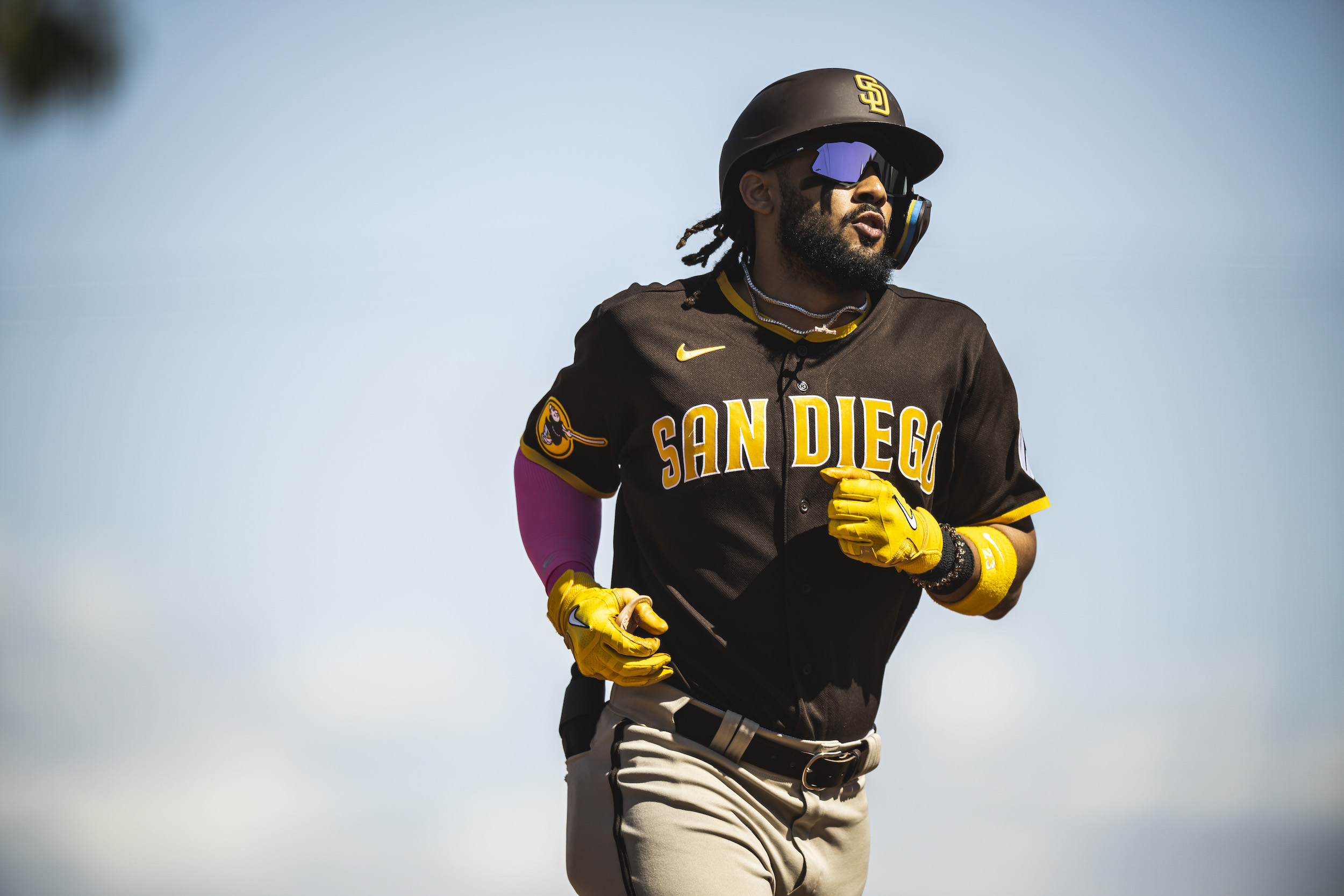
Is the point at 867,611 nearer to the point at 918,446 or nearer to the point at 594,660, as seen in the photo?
the point at 918,446

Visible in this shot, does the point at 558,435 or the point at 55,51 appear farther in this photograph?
the point at 55,51

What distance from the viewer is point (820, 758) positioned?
297 cm

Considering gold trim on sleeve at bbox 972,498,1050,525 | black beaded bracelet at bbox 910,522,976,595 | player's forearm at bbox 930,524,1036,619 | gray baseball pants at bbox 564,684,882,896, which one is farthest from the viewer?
gold trim on sleeve at bbox 972,498,1050,525

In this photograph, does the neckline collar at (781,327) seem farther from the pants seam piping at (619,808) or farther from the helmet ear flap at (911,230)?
the pants seam piping at (619,808)

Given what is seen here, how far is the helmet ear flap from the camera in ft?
11.0

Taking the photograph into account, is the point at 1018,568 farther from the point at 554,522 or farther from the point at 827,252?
the point at 554,522

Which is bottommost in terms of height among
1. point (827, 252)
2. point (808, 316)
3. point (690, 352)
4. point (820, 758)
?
point (820, 758)

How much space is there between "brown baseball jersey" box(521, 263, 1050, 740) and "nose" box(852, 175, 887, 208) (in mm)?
292

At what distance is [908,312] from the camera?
334cm

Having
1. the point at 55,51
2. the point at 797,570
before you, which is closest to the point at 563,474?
the point at 797,570

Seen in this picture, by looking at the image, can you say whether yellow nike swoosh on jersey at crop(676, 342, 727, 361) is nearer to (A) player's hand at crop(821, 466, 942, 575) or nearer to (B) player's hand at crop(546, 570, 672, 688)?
(A) player's hand at crop(821, 466, 942, 575)

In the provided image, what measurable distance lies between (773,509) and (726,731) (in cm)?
60

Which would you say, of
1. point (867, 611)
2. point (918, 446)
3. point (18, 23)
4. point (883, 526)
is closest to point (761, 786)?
point (867, 611)

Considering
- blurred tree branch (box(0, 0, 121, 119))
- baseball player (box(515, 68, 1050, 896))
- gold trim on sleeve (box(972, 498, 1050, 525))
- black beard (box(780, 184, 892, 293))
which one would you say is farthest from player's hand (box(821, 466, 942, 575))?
blurred tree branch (box(0, 0, 121, 119))
